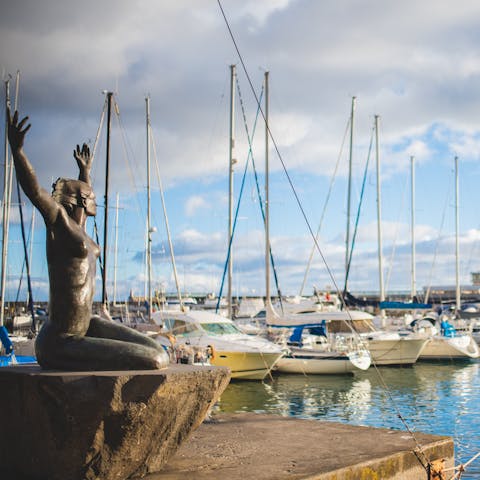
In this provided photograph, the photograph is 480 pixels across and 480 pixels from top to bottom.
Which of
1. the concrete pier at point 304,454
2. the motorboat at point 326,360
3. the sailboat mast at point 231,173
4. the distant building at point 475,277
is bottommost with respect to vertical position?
the motorboat at point 326,360

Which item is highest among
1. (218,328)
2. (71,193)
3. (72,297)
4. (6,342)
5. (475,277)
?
(71,193)

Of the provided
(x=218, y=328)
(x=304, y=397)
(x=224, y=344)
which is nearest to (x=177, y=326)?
(x=218, y=328)

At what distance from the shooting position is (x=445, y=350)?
33906mm


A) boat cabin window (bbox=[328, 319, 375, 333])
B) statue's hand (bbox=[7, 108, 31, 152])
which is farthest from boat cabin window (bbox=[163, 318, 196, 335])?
statue's hand (bbox=[7, 108, 31, 152])

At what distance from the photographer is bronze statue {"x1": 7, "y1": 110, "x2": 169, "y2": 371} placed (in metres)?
6.20

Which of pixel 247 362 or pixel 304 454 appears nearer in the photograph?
pixel 304 454

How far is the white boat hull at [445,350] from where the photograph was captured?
33875 mm

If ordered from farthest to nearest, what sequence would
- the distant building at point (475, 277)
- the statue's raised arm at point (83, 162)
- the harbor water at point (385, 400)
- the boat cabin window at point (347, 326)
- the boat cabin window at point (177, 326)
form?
1. the distant building at point (475, 277)
2. the boat cabin window at point (347, 326)
3. the boat cabin window at point (177, 326)
4. the harbor water at point (385, 400)
5. the statue's raised arm at point (83, 162)

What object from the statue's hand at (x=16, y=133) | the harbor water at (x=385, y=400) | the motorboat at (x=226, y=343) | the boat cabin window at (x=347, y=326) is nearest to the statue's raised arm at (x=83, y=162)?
the statue's hand at (x=16, y=133)

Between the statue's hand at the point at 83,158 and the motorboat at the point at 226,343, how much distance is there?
691 inches

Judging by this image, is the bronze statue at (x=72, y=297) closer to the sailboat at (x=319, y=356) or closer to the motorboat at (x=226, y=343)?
the motorboat at (x=226, y=343)

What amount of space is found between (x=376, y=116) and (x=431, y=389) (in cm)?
2720

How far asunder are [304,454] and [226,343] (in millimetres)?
19090

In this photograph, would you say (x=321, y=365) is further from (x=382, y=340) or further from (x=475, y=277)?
(x=475, y=277)
